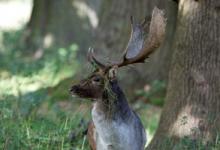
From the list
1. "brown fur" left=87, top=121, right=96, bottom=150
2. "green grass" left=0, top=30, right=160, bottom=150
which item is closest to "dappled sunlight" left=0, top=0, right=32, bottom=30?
"green grass" left=0, top=30, right=160, bottom=150

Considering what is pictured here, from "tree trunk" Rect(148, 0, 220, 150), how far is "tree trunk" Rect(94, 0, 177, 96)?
4.20 meters

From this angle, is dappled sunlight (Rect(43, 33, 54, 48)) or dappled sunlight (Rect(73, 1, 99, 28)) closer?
dappled sunlight (Rect(73, 1, 99, 28))

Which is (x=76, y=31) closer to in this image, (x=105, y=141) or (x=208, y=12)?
(x=208, y=12)

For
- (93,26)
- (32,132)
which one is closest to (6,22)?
(93,26)

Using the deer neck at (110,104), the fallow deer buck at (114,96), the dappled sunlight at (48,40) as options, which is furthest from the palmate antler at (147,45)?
the dappled sunlight at (48,40)

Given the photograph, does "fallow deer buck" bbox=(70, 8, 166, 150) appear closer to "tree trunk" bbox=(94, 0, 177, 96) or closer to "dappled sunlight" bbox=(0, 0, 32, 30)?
"tree trunk" bbox=(94, 0, 177, 96)

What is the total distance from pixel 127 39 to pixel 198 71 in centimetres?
497

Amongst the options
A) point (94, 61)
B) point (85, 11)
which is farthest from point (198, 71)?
point (85, 11)

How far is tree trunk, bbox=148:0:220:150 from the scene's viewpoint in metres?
8.70

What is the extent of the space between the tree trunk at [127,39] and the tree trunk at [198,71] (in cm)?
420

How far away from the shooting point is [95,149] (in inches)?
301

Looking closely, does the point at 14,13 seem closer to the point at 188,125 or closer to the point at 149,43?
the point at 188,125

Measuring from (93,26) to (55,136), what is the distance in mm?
11959

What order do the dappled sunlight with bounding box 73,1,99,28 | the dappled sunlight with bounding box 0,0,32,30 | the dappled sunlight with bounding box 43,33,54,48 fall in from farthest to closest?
the dappled sunlight with bounding box 0,0,32,30 < the dappled sunlight with bounding box 43,33,54,48 < the dappled sunlight with bounding box 73,1,99,28
